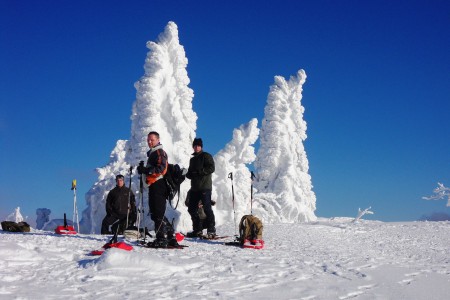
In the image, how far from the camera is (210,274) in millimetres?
5840

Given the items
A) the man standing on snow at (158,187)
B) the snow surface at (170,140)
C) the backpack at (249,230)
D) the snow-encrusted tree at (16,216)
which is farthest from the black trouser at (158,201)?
the snow-encrusted tree at (16,216)

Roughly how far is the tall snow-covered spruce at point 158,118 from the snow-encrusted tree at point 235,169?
2.03m

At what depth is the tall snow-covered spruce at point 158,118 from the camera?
23.7 meters

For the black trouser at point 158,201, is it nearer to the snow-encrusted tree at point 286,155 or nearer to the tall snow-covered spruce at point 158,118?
the tall snow-covered spruce at point 158,118

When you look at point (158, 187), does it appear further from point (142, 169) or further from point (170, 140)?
point (170, 140)

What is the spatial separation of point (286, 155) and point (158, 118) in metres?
15.5

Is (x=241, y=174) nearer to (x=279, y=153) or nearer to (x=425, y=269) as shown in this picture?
(x=279, y=153)

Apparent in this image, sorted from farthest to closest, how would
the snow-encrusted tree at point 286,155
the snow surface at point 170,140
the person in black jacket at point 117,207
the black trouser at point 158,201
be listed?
the snow-encrusted tree at point 286,155 → the snow surface at point 170,140 → the person in black jacket at point 117,207 → the black trouser at point 158,201

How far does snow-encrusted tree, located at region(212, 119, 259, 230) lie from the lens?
24.6 m

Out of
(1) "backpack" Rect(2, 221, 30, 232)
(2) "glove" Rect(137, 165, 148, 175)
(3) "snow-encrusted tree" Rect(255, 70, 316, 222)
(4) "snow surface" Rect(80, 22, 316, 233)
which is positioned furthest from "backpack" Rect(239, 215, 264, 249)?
(3) "snow-encrusted tree" Rect(255, 70, 316, 222)

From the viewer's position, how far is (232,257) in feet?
23.7

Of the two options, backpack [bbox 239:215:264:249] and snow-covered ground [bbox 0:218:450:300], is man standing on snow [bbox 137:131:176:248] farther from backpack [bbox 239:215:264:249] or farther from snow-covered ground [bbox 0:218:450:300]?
backpack [bbox 239:215:264:249]

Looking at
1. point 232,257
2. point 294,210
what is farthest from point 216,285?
point 294,210

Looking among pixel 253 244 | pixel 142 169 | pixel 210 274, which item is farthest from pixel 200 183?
pixel 210 274
